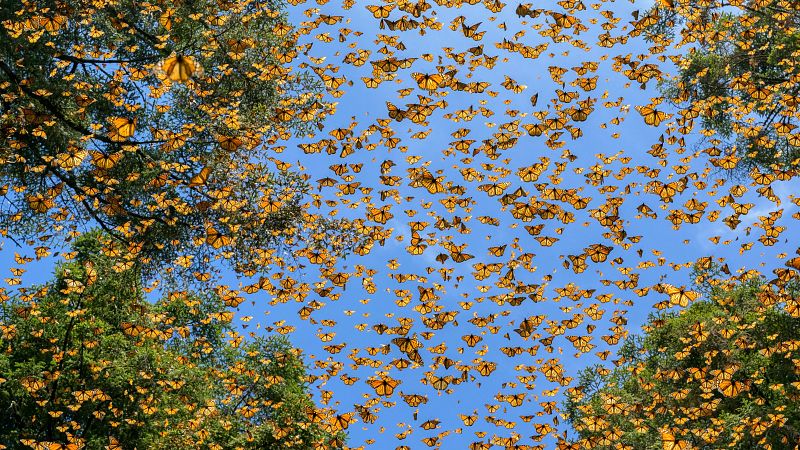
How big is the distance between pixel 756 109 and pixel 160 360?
798 inches

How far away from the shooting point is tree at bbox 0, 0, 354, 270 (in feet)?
50.0

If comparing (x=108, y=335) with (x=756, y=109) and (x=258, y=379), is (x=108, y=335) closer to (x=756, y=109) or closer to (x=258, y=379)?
(x=258, y=379)

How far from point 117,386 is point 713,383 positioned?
626 inches

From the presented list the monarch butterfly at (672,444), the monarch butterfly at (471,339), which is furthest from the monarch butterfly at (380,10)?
the monarch butterfly at (672,444)

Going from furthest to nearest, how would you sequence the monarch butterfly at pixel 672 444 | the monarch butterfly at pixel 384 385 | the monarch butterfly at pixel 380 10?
the monarch butterfly at pixel 672 444 < the monarch butterfly at pixel 380 10 < the monarch butterfly at pixel 384 385

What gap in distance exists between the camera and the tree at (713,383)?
17.8 meters

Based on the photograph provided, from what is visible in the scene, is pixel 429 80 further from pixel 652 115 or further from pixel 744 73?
pixel 744 73

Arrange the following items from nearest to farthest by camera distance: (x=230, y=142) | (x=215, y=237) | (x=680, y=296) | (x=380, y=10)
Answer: (x=380, y=10)
(x=230, y=142)
(x=680, y=296)
(x=215, y=237)

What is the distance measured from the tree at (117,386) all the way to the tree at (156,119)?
5.62 ft

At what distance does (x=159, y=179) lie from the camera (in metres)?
15.1

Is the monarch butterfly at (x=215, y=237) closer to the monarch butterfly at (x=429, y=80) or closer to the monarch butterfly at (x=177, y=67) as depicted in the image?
the monarch butterfly at (x=429, y=80)

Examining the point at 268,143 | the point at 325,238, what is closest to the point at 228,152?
the point at 268,143

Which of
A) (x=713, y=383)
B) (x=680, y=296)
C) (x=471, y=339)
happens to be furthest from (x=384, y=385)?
(x=713, y=383)

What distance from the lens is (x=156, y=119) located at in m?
18.5
